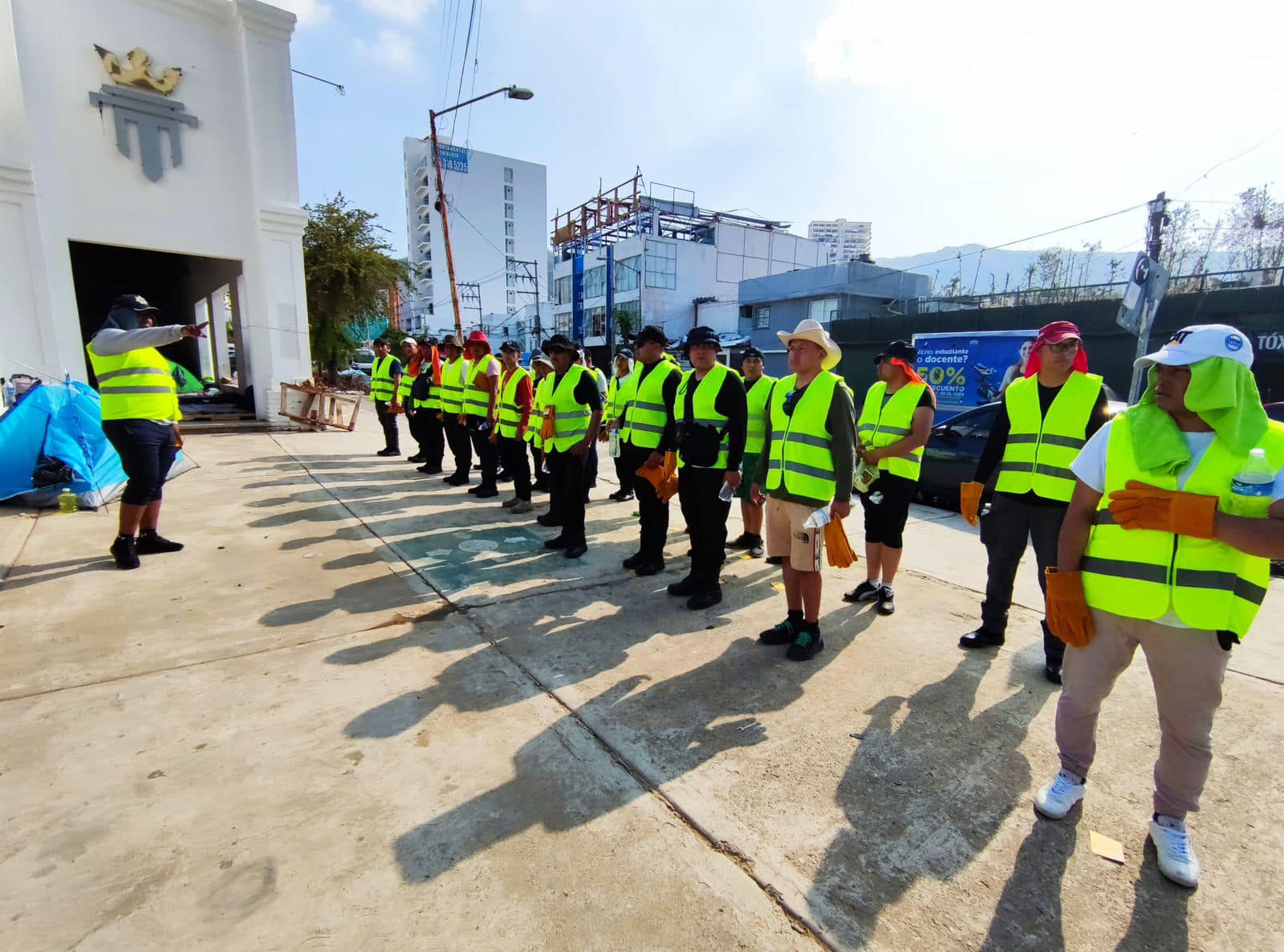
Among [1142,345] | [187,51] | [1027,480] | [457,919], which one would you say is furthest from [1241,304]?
[187,51]

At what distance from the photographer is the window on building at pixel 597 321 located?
5128cm

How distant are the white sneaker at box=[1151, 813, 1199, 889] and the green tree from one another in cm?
2319

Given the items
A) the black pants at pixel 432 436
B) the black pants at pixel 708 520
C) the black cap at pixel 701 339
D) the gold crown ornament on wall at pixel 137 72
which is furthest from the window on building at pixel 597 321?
the black pants at pixel 708 520

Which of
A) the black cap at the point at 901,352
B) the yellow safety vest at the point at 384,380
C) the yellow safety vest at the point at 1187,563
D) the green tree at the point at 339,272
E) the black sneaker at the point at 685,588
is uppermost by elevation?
the green tree at the point at 339,272

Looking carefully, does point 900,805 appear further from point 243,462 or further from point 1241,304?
point 1241,304

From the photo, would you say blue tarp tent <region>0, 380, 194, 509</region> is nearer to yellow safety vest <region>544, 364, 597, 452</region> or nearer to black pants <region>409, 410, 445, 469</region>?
black pants <region>409, 410, 445, 469</region>

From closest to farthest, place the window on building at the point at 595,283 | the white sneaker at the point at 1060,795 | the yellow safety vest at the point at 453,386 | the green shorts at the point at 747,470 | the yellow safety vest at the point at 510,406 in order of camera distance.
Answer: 1. the white sneaker at the point at 1060,795
2. the green shorts at the point at 747,470
3. the yellow safety vest at the point at 510,406
4. the yellow safety vest at the point at 453,386
5. the window on building at the point at 595,283

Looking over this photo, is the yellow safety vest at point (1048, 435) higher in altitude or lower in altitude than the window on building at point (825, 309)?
lower

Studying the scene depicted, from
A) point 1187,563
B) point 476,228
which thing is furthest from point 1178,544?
point 476,228

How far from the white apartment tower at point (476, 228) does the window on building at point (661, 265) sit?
30.9 meters

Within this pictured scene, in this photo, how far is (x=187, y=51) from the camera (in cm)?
1184

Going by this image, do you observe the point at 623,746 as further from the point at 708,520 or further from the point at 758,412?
the point at 758,412

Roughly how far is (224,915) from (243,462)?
872cm

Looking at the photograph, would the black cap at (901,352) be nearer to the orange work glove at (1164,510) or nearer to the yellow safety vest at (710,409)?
the yellow safety vest at (710,409)
